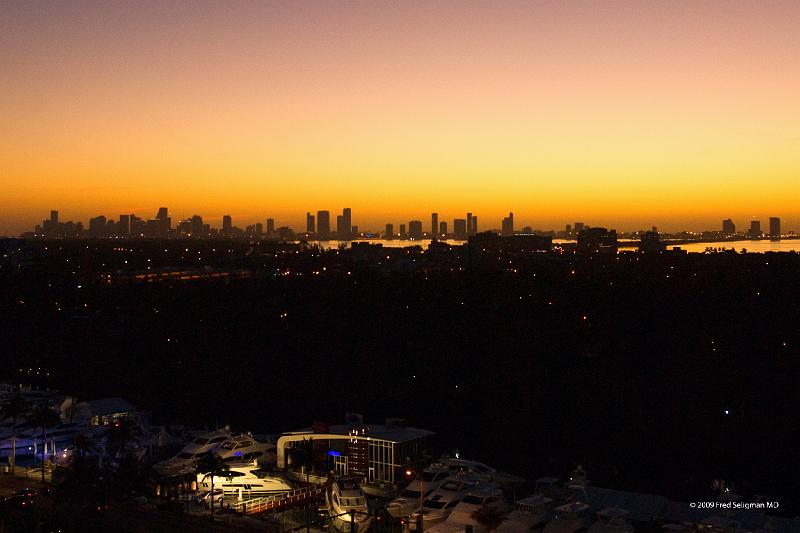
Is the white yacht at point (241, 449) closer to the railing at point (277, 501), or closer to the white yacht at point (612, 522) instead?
the railing at point (277, 501)

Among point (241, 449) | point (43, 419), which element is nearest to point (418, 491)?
point (241, 449)

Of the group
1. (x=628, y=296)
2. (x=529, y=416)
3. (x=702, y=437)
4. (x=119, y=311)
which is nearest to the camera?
(x=702, y=437)

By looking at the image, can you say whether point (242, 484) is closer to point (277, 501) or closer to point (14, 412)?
point (277, 501)

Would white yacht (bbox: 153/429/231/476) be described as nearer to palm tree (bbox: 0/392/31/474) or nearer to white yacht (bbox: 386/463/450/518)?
palm tree (bbox: 0/392/31/474)

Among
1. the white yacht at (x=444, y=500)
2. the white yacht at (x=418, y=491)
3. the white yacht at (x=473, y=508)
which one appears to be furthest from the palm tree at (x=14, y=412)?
the white yacht at (x=473, y=508)

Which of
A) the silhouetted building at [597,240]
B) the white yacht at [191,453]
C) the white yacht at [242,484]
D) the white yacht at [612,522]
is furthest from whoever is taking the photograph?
the silhouetted building at [597,240]

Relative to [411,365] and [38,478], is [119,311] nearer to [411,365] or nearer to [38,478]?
[411,365]

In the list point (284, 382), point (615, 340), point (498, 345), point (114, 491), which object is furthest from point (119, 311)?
point (114, 491)
